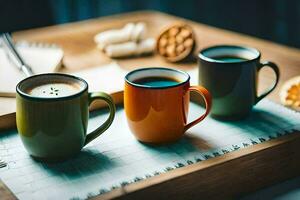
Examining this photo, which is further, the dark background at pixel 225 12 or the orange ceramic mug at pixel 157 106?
the dark background at pixel 225 12

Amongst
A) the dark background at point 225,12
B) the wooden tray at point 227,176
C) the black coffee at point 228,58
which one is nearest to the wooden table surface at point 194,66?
the wooden tray at point 227,176

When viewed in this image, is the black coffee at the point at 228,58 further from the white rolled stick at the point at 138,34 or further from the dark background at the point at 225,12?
the dark background at the point at 225,12

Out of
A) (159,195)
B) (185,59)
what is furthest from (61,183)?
(185,59)

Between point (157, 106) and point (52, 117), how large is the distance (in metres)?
0.15

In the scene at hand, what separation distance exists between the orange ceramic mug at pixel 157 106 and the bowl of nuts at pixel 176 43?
1.23 feet

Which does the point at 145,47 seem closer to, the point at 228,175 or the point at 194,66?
the point at 194,66

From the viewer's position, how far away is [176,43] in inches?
47.8

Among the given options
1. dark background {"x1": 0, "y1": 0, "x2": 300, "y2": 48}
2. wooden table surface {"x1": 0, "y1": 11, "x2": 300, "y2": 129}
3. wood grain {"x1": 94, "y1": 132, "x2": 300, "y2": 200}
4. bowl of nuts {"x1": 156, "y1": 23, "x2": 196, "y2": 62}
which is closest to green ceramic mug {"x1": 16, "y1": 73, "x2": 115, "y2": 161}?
wood grain {"x1": 94, "y1": 132, "x2": 300, "y2": 200}

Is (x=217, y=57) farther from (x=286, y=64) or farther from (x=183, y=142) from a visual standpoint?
(x=286, y=64)

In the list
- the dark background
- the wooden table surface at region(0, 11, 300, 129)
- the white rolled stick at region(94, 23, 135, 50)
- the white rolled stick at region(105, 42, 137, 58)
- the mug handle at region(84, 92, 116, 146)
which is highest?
the mug handle at region(84, 92, 116, 146)

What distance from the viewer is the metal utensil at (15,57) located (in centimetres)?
106

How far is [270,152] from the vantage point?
792 millimetres

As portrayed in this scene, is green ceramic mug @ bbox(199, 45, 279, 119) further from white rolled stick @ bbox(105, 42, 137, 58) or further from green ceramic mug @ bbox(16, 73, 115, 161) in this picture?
white rolled stick @ bbox(105, 42, 137, 58)

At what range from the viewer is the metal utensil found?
3.48ft
